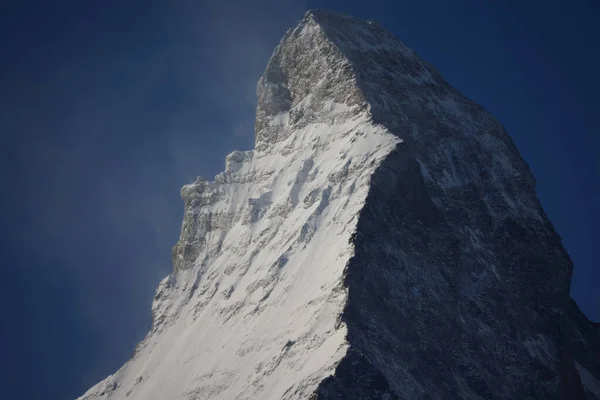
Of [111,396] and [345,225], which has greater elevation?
[345,225]

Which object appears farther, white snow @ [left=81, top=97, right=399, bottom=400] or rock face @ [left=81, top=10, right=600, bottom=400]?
white snow @ [left=81, top=97, right=399, bottom=400]

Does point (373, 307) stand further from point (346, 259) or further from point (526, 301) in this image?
point (526, 301)

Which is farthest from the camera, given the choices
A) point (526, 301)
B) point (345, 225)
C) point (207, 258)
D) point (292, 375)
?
point (207, 258)

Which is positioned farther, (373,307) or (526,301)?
(526,301)

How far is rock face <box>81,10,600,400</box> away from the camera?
91.8 meters

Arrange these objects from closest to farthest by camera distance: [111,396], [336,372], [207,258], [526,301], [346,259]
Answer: [336,372] < [346,259] < [526,301] < [111,396] < [207,258]

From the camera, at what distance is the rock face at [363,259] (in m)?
91.8

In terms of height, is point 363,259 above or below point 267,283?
below

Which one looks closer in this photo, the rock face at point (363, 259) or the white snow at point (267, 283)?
the rock face at point (363, 259)

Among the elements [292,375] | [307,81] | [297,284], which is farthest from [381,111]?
[292,375]

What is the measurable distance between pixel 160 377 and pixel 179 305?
20.1 meters

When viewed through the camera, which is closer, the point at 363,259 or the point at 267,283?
the point at 363,259

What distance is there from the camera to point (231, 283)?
124 metres

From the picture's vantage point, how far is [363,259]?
9569 centimetres
